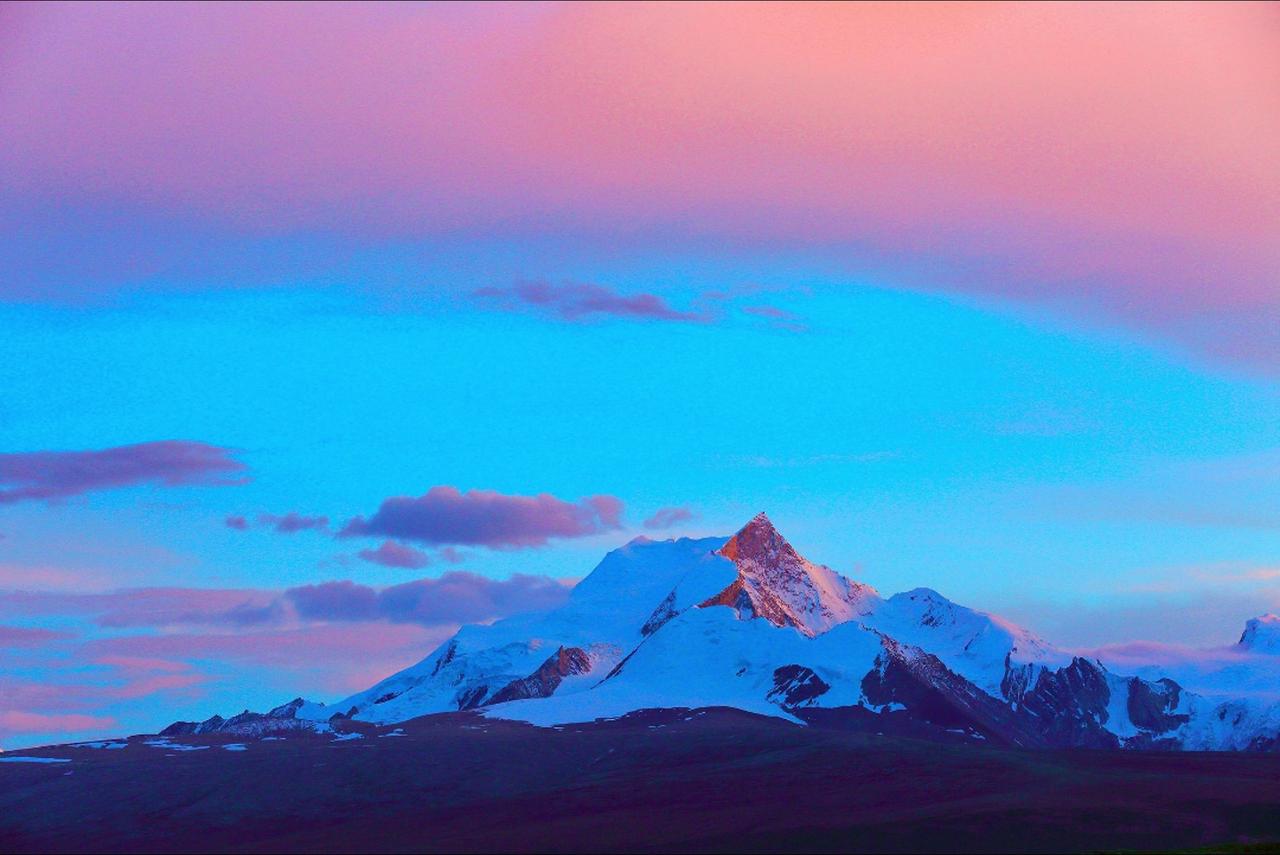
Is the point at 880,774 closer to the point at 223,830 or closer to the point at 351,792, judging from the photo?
the point at 351,792

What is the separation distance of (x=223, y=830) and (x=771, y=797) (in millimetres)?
54727

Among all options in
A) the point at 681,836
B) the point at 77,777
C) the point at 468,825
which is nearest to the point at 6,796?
the point at 77,777

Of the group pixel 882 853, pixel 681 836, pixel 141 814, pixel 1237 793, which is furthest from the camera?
pixel 141 814

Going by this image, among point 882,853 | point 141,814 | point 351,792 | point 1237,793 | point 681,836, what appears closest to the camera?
point 882,853

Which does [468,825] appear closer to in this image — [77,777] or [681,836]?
[681,836]

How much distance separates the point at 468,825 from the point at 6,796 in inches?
2149

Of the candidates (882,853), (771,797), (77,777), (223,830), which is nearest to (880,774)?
(771,797)

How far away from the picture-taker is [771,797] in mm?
185125

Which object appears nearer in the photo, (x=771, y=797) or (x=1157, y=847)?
(x=1157, y=847)

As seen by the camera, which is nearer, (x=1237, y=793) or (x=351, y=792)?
(x=1237, y=793)

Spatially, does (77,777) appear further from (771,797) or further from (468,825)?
(771,797)

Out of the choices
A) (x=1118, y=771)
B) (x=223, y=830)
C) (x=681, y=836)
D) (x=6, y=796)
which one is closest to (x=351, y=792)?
(x=223, y=830)

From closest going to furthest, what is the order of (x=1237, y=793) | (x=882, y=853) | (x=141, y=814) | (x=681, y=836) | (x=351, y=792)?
(x=882, y=853) → (x=681, y=836) → (x=1237, y=793) → (x=141, y=814) → (x=351, y=792)

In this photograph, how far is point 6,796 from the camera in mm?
193250
